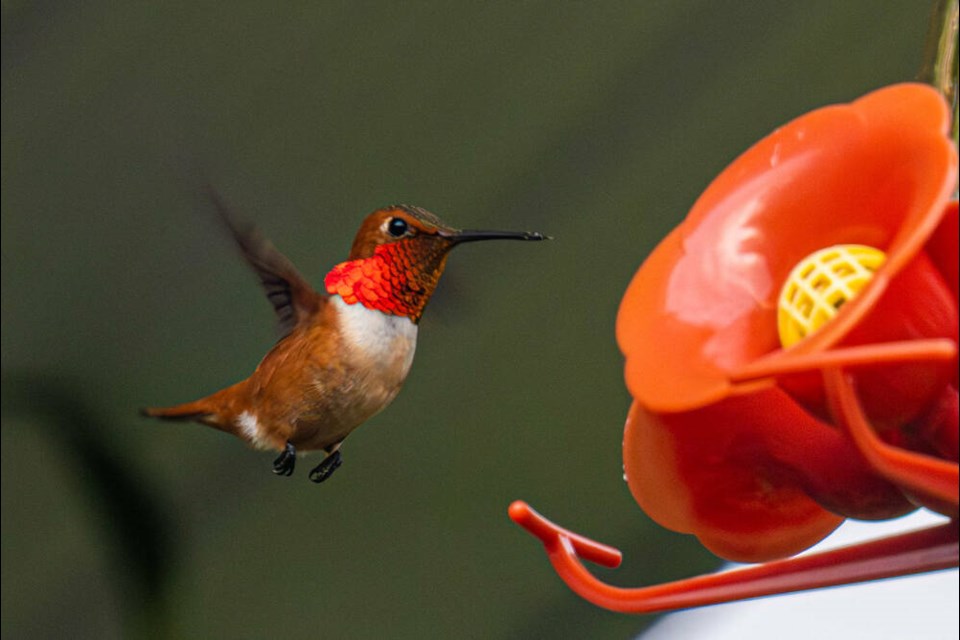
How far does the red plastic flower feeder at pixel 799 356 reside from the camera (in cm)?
81

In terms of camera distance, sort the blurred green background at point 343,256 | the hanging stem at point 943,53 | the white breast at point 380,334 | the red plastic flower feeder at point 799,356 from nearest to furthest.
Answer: the red plastic flower feeder at point 799,356
the hanging stem at point 943,53
the white breast at point 380,334
the blurred green background at point 343,256

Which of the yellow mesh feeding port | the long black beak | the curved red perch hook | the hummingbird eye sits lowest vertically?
the curved red perch hook

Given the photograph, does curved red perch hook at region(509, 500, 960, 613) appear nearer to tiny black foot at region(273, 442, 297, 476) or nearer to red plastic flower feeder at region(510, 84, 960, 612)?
red plastic flower feeder at region(510, 84, 960, 612)

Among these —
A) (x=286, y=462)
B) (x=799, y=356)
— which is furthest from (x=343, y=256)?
(x=799, y=356)

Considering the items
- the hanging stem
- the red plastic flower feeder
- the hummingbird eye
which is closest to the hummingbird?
the hummingbird eye

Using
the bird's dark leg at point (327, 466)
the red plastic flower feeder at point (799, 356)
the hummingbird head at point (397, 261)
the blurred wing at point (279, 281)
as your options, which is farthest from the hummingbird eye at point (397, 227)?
the red plastic flower feeder at point (799, 356)

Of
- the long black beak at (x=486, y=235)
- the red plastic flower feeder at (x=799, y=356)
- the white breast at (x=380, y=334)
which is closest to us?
the red plastic flower feeder at (x=799, y=356)

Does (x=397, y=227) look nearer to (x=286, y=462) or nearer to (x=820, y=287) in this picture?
Result: (x=286, y=462)

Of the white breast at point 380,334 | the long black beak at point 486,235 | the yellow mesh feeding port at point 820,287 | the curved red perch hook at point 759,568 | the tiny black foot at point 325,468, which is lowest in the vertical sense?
the curved red perch hook at point 759,568

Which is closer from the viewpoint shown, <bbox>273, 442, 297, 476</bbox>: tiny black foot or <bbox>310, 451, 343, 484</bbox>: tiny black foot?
<bbox>273, 442, 297, 476</bbox>: tiny black foot

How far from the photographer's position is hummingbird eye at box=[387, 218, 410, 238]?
4.09ft

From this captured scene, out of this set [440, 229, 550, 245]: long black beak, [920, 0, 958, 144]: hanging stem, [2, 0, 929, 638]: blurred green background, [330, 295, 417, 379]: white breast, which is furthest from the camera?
[2, 0, 929, 638]: blurred green background

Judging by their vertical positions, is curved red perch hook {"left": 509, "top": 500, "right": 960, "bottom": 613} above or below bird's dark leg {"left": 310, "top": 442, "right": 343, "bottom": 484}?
below

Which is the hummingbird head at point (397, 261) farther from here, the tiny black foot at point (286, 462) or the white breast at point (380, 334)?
the tiny black foot at point (286, 462)
